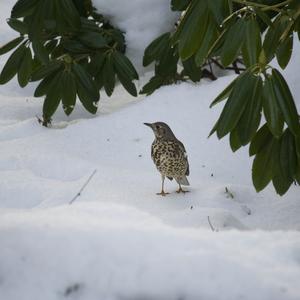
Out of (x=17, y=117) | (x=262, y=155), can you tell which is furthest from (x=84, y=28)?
(x=262, y=155)

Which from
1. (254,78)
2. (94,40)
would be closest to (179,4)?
(94,40)

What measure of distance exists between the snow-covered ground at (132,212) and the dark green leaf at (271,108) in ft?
1.40

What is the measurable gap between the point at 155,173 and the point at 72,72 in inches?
37.9

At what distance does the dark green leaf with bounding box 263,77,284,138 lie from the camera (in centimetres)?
301

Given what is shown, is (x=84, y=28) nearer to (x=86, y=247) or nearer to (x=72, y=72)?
(x=72, y=72)

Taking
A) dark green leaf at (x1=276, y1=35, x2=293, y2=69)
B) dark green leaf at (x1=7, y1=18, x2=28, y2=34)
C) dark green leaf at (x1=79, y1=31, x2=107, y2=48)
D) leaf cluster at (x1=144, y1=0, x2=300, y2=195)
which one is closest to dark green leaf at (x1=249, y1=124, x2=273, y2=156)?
leaf cluster at (x1=144, y1=0, x2=300, y2=195)

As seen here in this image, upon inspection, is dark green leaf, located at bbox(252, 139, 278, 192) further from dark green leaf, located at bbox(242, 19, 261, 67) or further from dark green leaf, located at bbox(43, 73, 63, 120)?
dark green leaf, located at bbox(43, 73, 63, 120)

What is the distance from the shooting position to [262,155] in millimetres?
3539

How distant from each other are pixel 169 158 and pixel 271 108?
1523 mm

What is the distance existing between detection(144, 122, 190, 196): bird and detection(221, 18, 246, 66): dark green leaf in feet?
4.14

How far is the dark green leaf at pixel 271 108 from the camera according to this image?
3014mm

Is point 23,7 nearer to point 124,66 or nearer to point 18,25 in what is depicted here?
point 18,25

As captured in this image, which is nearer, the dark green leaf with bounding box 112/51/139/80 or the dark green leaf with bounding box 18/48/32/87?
the dark green leaf with bounding box 18/48/32/87

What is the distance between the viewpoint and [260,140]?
354 centimetres
